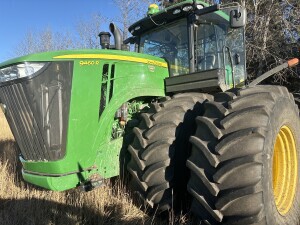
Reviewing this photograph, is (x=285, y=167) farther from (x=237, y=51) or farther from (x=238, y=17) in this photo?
(x=237, y=51)

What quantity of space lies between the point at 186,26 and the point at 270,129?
6.53ft

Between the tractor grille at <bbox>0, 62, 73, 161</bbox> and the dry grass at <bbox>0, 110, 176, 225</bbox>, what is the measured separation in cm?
67

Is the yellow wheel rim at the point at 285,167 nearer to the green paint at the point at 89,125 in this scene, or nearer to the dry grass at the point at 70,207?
the dry grass at the point at 70,207

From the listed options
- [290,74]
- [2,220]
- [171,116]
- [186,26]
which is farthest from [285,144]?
[290,74]

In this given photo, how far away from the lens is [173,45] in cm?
433

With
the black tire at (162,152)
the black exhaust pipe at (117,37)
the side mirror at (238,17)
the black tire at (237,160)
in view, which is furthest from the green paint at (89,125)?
the side mirror at (238,17)

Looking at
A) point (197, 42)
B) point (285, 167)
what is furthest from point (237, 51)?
point (285, 167)

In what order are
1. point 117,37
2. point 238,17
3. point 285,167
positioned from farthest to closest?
point 117,37
point 238,17
point 285,167

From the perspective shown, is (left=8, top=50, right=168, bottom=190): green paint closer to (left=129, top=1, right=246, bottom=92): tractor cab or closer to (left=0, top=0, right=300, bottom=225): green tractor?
(left=0, top=0, right=300, bottom=225): green tractor

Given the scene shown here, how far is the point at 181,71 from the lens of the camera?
166 inches

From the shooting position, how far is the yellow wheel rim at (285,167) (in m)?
3.26

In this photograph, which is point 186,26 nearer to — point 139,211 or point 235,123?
point 235,123

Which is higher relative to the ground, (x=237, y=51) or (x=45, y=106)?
(x=237, y=51)

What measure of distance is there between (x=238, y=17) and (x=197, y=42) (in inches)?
24.8
